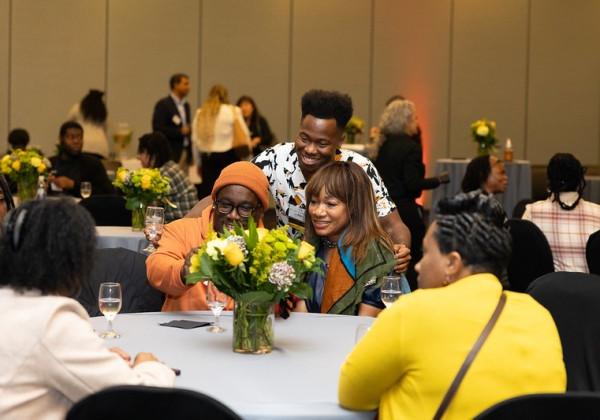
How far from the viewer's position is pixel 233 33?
1426 centimetres

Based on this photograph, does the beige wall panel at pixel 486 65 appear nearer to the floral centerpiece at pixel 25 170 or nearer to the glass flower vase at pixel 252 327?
the floral centerpiece at pixel 25 170

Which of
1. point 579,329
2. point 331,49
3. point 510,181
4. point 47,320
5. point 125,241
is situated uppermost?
point 331,49

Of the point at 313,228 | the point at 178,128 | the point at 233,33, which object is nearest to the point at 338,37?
the point at 233,33

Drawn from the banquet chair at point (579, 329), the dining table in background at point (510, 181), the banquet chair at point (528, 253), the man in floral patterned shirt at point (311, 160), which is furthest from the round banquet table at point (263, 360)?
the dining table in background at point (510, 181)

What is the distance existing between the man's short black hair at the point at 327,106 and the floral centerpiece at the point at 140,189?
249cm

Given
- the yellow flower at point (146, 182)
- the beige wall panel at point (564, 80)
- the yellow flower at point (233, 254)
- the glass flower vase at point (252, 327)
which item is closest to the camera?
the yellow flower at point (233, 254)

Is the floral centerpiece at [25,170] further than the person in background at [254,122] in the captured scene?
No

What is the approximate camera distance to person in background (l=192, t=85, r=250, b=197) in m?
12.1

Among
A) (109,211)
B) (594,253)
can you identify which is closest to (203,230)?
(594,253)

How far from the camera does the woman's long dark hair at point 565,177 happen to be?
611 cm

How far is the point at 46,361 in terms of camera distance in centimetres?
230

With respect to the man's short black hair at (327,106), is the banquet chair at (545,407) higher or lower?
lower

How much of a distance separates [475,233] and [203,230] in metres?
1.62

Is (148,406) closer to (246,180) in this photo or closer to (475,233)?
(475,233)
